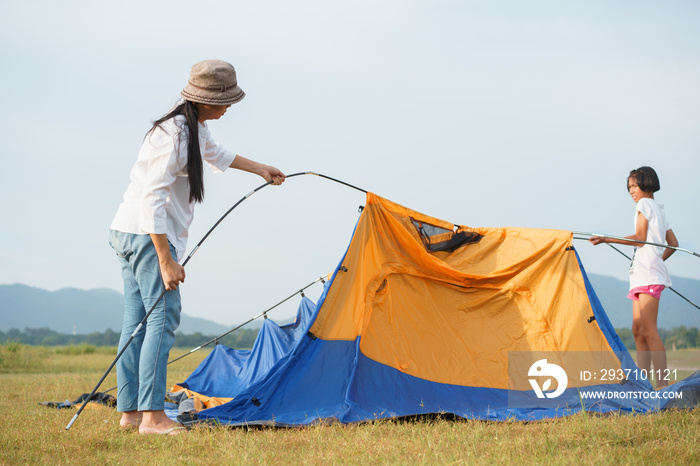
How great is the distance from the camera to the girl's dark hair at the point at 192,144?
120 inches

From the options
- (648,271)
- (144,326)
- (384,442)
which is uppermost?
(648,271)

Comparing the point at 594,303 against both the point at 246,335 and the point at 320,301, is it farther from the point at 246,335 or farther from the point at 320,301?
the point at 246,335

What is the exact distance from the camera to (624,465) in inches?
90.0

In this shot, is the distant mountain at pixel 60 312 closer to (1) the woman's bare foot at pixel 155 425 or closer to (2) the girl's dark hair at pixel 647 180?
(2) the girl's dark hair at pixel 647 180

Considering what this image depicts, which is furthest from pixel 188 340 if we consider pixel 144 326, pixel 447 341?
pixel 144 326

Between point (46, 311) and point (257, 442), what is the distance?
7937 inches

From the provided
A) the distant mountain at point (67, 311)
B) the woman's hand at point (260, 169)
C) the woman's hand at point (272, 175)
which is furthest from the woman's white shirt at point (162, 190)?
the distant mountain at point (67, 311)

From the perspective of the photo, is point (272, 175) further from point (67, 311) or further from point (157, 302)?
point (67, 311)

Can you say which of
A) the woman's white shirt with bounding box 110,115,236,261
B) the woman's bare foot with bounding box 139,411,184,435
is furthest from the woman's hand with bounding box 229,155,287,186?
the woman's bare foot with bounding box 139,411,184,435

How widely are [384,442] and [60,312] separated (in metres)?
199

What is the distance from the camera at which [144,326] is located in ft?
10.7

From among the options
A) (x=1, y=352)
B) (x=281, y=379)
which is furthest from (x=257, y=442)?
(x=1, y=352)

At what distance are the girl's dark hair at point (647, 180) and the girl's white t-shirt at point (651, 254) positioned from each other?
10 cm
